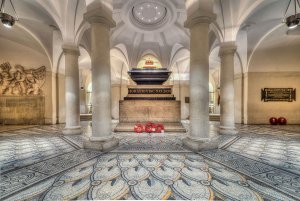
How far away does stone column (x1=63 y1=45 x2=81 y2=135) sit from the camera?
601 cm

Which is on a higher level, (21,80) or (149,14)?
(149,14)

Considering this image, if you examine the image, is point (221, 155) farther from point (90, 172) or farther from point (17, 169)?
point (17, 169)

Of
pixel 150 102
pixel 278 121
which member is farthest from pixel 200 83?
pixel 278 121

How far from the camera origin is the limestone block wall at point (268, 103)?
9672mm

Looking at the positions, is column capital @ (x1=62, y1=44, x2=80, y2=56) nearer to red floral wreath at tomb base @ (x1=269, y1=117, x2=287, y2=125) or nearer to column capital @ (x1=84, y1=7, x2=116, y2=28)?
column capital @ (x1=84, y1=7, x2=116, y2=28)

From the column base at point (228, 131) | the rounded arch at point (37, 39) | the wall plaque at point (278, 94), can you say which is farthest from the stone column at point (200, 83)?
the rounded arch at point (37, 39)

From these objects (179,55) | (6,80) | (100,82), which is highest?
(179,55)

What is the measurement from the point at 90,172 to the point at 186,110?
14.0 meters

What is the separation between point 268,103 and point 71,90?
12949 millimetres

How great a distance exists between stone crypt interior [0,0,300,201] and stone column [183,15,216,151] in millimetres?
29

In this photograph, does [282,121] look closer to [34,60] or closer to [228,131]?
[228,131]

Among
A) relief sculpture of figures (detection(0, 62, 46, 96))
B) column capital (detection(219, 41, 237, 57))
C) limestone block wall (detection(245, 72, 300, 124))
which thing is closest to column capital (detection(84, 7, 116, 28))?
column capital (detection(219, 41, 237, 57))

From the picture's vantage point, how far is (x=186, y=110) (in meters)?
15.5

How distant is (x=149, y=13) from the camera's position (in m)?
9.80
